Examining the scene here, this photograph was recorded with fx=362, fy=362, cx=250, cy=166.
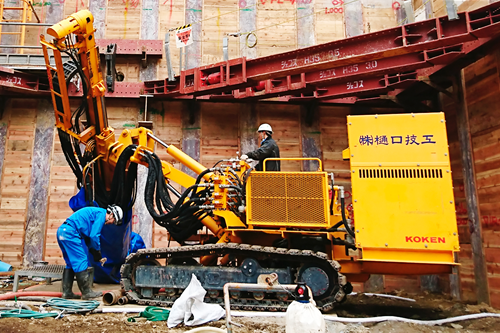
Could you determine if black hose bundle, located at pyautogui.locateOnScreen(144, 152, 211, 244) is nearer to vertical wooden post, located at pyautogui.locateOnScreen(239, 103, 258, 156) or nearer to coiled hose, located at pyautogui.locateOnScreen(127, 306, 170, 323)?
coiled hose, located at pyautogui.locateOnScreen(127, 306, 170, 323)

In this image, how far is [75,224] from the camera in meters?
5.70

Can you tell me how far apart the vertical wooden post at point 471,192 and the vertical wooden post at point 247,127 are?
4984 millimetres

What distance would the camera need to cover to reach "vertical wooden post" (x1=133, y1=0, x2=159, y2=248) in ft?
31.3

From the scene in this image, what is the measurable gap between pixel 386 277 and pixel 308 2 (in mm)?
8291

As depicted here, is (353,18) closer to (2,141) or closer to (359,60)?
(359,60)

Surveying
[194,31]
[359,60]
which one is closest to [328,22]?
[194,31]

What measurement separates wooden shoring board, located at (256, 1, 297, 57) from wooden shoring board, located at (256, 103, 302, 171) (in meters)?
1.80

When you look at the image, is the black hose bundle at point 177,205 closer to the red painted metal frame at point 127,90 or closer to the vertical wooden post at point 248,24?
the red painted metal frame at point 127,90

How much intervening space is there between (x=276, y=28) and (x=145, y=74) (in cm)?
416

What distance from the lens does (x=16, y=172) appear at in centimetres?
966

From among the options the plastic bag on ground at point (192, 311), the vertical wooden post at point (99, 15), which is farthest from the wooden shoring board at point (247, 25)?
the plastic bag on ground at point (192, 311)

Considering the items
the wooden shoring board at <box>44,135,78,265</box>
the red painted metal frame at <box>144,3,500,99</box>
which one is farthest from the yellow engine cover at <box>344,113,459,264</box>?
the wooden shoring board at <box>44,135,78,265</box>

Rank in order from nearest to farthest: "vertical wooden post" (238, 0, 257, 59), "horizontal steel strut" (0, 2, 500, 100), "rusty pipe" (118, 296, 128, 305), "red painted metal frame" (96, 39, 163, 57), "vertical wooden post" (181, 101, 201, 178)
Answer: "rusty pipe" (118, 296, 128, 305)
"horizontal steel strut" (0, 2, 500, 100)
"vertical wooden post" (181, 101, 201, 178)
"red painted metal frame" (96, 39, 163, 57)
"vertical wooden post" (238, 0, 257, 59)

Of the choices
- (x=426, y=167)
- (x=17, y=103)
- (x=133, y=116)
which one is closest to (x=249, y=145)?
(x=133, y=116)
